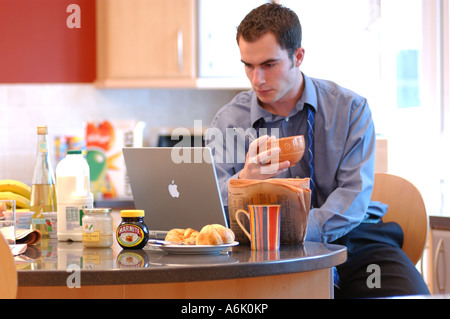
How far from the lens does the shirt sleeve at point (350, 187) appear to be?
6.63 ft

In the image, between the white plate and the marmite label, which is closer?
the white plate

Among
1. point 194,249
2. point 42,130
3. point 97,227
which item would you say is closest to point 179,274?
point 194,249

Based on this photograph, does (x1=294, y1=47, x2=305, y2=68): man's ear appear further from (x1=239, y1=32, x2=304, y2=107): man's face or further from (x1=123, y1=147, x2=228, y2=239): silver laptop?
(x1=123, y1=147, x2=228, y2=239): silver laptop

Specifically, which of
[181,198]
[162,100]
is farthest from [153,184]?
[162,100]

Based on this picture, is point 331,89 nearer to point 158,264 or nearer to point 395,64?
point 158,264

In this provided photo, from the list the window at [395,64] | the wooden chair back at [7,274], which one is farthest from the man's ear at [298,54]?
the wooden chair back at [7,274]

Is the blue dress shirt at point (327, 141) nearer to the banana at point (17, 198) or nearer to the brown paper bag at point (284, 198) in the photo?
the brown paper bag at point (284, 198)

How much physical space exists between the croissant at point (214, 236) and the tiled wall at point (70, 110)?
286 cm

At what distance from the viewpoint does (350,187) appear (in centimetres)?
218

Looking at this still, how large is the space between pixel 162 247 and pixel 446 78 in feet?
8.05

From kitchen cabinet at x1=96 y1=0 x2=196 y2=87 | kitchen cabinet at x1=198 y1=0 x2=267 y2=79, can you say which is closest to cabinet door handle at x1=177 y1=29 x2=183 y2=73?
kitchen cabinet at x1=96 y1=0 x2=196 y2=87

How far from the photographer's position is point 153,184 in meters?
1.86

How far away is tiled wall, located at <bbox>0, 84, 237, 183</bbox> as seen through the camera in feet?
14.2

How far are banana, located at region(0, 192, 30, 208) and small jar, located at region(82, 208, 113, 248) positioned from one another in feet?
2.08
